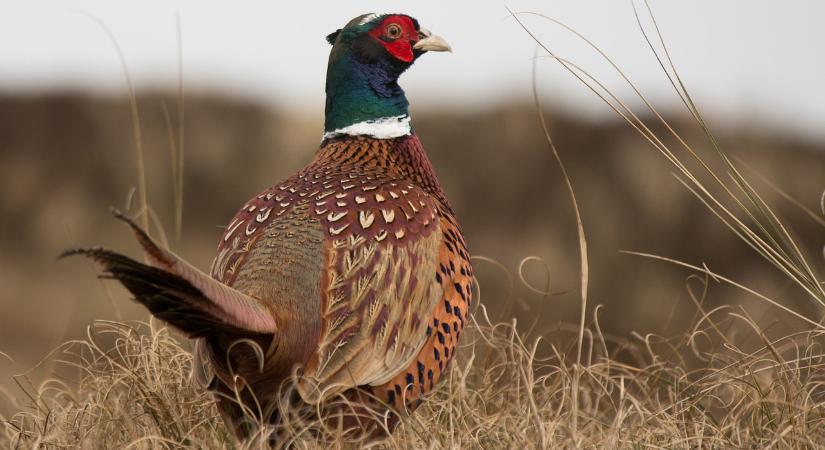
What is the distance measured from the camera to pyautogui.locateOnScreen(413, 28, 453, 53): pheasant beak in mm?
3871

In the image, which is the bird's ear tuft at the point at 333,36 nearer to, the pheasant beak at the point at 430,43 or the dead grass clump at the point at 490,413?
the pheasant beak at the point at 430,43

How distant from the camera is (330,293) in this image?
309 cm

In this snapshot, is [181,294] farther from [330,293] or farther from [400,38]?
[400,38]

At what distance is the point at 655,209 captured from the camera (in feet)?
30.7

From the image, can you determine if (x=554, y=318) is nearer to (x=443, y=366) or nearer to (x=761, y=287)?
(x=761, y=287)

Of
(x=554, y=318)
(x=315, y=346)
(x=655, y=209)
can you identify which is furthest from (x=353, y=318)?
(x=655, y=209)

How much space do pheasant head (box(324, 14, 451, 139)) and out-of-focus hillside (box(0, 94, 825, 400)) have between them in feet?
17.1

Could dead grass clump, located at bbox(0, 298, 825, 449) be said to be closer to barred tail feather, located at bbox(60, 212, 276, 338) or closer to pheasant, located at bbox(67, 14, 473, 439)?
pheasant, located at bbox(67, 14, 473, 439)

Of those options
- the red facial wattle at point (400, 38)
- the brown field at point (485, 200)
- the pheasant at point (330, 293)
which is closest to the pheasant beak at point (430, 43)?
the red facial wattle at point (400, 38)

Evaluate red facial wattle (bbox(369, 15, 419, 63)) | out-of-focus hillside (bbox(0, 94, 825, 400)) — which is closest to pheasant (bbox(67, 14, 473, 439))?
red facial wattle (bbox(369, 15, 419, 63))

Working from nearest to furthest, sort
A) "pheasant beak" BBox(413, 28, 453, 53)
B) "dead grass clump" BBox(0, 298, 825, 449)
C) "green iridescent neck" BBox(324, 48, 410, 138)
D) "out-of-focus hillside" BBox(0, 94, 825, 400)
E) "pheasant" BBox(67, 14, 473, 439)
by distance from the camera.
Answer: "pheasant" BBox(67, 14, 473, 439), "dead grass clump" BBox(0, 298, 825, 449), "green iridescent neck" BBox(324, 48, 410, 138), "pheasant beak" BBox(413, 28, 453, 53), "out-of-focus hillside" BBox(0, 94, 825, 400)

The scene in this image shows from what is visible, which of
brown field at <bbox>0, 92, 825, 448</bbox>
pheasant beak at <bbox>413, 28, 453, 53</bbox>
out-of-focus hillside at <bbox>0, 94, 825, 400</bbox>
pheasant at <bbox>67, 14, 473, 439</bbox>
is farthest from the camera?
out-of-focus hillside at <bbox>0, 94, 825, 400</bbox>

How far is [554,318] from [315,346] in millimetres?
5673

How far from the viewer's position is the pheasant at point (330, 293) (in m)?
2.85
